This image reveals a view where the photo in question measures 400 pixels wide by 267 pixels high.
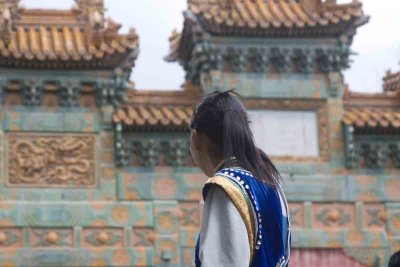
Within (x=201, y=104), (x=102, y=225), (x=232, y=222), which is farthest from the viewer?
(x=102, y=225)

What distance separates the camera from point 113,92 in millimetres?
19516

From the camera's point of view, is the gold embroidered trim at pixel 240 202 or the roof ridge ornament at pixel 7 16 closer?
the gold embroidered trim at pixel 240 202

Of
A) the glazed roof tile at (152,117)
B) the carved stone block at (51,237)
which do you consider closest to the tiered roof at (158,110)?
the glazed roof tile at (152,117)

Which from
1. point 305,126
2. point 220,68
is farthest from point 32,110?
point 305,126

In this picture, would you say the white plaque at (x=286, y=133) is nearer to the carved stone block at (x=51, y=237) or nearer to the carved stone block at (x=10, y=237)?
the carved stone block at (x=51, y=237)

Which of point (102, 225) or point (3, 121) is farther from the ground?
point (3, 121)

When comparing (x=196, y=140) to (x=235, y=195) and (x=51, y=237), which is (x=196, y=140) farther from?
(x=51, y=237)

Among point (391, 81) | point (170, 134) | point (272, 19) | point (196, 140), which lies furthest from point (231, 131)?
point (391, 81)

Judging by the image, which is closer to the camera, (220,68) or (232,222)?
(232,222)

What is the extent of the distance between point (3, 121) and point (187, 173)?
3167 millimetres

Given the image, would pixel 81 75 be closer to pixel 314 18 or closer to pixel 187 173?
pixel 187 173

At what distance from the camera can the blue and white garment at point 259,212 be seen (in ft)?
13.0

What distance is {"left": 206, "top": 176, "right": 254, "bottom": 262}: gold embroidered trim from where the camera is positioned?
3.94m

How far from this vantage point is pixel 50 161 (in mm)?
19094
